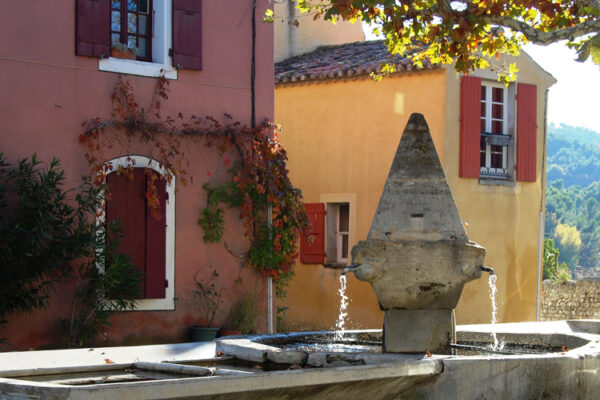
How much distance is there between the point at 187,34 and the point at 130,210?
7.89ft

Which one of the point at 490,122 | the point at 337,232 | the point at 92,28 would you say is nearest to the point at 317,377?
the point at 92,28

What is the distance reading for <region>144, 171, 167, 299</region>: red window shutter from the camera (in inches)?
537

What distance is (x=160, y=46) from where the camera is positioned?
548 inches

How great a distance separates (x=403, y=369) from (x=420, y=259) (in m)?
1.48

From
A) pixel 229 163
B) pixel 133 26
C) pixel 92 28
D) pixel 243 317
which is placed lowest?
pixel 243 317

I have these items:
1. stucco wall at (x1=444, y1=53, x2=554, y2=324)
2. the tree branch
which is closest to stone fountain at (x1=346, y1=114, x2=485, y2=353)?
the tree branch

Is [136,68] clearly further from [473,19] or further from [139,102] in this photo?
[473,19]

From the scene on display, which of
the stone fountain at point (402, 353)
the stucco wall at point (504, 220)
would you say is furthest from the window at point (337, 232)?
the stone fountain at point (402, 353)

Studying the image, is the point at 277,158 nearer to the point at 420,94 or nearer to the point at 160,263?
the point at 160,263

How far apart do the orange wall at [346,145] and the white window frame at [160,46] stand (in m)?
5.42

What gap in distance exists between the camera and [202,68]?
1422 cm

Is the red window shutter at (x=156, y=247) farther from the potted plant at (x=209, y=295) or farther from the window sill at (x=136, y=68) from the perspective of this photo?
the window sill at (x=136, y=68)

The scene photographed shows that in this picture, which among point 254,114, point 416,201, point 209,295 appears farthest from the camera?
point 254,114

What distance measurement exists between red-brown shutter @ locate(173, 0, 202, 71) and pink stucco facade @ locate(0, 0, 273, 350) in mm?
146
